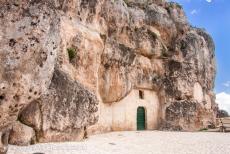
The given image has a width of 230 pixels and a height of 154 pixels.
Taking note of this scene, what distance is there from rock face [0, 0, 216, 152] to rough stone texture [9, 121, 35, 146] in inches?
12.8

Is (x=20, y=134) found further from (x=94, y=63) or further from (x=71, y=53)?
(x=94, y=63)

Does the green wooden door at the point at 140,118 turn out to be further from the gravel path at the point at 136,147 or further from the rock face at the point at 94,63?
the gravel path at the point at 136,147

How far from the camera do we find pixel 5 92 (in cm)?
632

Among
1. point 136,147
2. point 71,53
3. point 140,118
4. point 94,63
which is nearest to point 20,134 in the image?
point 136,147

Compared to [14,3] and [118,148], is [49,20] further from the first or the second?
[118,148]

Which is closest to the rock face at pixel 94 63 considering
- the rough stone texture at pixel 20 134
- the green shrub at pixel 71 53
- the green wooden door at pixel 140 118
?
the green shrub at pixel 71 53

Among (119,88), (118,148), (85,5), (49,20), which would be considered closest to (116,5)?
(85,5)

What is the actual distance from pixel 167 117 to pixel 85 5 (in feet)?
47.0

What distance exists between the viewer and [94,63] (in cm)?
2338

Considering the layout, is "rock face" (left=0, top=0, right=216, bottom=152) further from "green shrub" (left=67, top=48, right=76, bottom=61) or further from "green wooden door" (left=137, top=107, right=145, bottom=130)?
"green wooden door" (left=137, top=107, right=145, bottom=130)

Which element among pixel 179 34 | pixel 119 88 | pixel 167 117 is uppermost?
pixel 179 34

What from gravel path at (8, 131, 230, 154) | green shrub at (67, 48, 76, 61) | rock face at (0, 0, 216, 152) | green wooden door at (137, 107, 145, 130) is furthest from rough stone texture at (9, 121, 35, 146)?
green wooden door at (137, 107, 145, 130)

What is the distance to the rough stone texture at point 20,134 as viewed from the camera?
14.4 m

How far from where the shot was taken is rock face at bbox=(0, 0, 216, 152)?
21.5 feet
